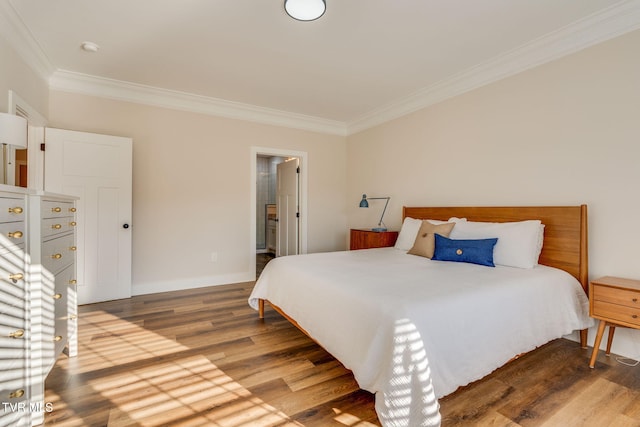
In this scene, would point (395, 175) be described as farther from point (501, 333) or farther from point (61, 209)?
point (61, 209)

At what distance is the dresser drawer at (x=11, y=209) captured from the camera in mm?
1180

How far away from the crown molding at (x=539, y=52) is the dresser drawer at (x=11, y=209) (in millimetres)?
3739

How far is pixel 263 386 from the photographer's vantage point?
1784mm

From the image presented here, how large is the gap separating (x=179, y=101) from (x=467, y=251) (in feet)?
12.6

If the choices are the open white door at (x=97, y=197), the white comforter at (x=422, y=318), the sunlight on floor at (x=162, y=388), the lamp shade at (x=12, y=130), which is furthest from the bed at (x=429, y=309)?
the lamp shade at (x=12, y=130)

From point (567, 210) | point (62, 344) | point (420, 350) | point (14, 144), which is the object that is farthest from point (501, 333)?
point (14, 144)

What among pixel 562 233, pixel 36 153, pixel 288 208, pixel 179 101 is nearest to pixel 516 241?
pixel 562 233

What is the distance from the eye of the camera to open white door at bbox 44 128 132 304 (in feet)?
10.3

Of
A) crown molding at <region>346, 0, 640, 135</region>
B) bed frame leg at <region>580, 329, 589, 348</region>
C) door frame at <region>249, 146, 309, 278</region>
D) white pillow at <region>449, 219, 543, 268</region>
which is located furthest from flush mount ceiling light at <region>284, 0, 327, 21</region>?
bed frame leg at <region>580, 329, 589, 348</region>

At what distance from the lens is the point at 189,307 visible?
317 cm

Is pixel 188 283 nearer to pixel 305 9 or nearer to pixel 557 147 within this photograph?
pixel 305 9

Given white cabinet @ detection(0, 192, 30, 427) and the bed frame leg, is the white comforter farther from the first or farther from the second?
white cabinet @ detection(0, 192, 30, 427)

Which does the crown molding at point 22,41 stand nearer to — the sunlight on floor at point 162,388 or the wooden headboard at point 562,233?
the sunlight on floor at point 162,388

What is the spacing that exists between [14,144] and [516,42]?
4.00m
